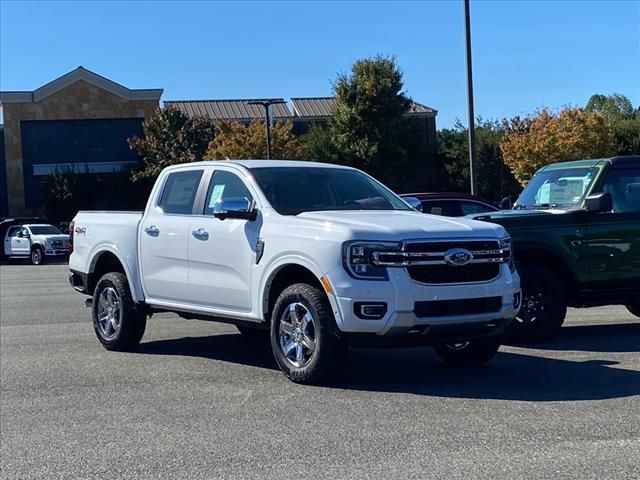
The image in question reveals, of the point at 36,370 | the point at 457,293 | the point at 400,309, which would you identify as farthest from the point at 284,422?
the point at 36,370

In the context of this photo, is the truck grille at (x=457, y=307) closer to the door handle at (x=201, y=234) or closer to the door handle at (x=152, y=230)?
the door handle at (x=201, y=234)

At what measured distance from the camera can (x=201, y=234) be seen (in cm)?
860

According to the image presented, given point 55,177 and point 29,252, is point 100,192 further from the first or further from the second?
point 29,252

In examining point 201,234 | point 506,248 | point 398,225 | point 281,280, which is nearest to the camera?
point 398,225

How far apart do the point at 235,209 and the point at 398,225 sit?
1559 millimetres

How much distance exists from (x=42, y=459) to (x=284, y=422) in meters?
1.69

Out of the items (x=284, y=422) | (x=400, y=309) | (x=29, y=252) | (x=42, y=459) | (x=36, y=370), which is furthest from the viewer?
(x=29, y=252)

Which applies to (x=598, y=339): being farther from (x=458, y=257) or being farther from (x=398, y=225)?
(x=398, y=225)

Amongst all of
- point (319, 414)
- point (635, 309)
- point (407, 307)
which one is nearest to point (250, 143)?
point (635, 309)

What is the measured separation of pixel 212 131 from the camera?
2131 inches

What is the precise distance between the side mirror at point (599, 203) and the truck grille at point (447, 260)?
2712 millimetres

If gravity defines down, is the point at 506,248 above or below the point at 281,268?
above

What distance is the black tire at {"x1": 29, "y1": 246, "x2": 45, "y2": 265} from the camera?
115 ft

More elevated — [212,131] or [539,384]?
[212,131]
